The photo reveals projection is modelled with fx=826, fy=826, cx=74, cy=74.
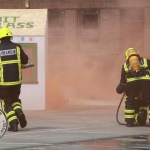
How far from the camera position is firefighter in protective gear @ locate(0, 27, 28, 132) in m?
13.8

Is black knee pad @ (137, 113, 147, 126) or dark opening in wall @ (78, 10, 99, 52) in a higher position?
dark opening in wall @ (78, 10, 99, 52)

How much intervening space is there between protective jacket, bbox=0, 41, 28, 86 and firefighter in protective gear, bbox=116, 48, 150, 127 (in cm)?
199

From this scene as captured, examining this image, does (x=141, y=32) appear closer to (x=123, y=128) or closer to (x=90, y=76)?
(x=90, y=76)

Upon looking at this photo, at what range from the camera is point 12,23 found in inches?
798

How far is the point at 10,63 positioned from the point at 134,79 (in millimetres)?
2350

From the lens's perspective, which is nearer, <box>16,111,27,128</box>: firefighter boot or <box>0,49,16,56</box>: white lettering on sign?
<box>16,111,27,128</box>: firefighter boot

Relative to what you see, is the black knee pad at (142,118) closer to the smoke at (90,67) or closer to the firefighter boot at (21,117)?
the firefighter boot at (21,117)

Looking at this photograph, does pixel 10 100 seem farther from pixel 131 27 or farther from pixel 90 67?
pixel 131 27

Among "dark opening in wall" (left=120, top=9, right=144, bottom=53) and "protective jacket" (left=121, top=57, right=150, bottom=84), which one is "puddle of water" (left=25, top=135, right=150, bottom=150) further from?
"dark opening in wall" (left=120, top=9, right=144, bottom=53)

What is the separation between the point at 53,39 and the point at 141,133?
19675 millimetres

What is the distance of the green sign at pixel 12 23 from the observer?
20156 millimetres

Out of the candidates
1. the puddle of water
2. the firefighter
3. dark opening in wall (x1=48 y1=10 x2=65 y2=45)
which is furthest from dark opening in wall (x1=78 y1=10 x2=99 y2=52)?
the puddle of water

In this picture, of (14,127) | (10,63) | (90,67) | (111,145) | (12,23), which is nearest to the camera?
(111,145)

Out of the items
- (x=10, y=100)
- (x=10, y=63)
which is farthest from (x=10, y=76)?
(x=10, y=100)
